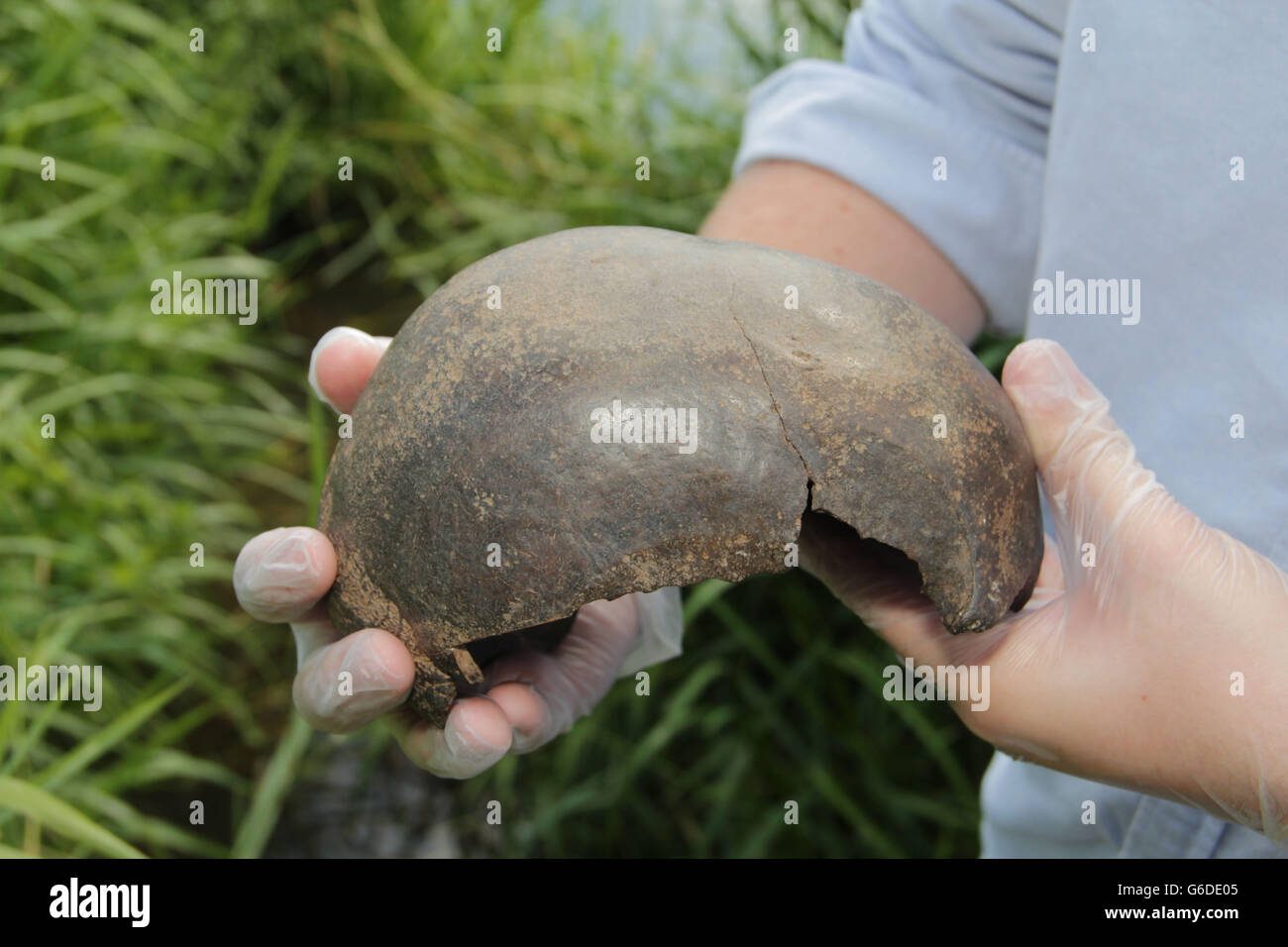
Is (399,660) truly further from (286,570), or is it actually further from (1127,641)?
(1127,641)

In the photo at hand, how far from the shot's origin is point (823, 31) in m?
3.33

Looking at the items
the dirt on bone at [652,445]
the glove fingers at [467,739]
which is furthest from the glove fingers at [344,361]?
the glove fingers at [467,739]

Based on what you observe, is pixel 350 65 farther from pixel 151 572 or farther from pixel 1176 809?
pixel 1176 809

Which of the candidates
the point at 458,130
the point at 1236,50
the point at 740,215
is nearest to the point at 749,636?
the point at 740,215

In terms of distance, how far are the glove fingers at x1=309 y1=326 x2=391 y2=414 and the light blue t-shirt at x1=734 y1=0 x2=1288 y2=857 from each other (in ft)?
2.80

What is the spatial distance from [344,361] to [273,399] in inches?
95.5

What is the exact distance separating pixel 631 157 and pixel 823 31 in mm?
816

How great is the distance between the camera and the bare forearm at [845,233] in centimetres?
191

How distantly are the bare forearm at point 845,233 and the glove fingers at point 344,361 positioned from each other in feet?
2.28

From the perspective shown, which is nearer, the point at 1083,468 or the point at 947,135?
the point at 1083,468

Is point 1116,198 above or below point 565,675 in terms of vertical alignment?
above

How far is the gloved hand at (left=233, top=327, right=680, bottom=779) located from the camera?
4.86 ft

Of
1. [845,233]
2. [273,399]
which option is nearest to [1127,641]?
[845,233]

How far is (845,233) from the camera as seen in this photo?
192 cm
